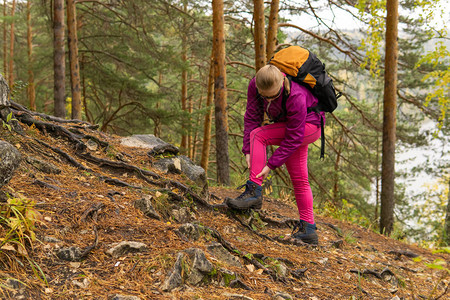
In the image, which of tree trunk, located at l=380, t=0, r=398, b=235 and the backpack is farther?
tree trunk, located at l=380, t=0, r=398, b=235

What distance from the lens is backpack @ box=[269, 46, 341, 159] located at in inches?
131

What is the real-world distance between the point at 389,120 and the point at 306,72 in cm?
557

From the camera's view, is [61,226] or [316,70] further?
[316,70]

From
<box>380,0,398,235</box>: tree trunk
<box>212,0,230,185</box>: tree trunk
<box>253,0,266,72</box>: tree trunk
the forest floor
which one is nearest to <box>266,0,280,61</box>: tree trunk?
<box>253,0,266,72</box>: tree trunk

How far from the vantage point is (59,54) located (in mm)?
9039

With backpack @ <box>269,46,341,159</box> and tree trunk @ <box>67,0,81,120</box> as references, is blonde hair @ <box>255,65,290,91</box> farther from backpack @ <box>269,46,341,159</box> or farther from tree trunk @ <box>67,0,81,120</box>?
tree trunk @ <box>67,0,81,120</box>

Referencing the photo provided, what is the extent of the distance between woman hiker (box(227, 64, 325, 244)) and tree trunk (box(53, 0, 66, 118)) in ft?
24.1

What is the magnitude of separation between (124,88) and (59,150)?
31.7 feet

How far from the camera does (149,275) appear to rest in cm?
216

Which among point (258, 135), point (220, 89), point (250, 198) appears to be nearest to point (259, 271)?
point (250, 198)

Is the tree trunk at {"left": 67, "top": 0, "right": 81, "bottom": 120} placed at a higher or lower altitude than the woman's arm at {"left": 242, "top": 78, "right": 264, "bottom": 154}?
higher

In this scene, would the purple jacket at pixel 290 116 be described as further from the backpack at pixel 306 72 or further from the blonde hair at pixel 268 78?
the blonde hair at pixel 268 78

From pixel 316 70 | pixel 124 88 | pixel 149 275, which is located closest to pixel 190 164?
pixel 316 70

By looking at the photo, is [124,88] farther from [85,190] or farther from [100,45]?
[85,190]
